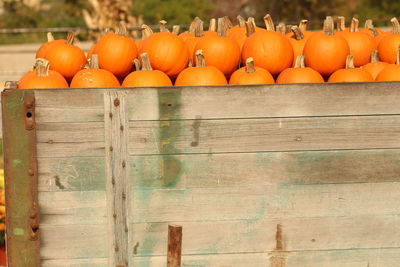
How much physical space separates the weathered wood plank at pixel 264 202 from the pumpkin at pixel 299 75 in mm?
565

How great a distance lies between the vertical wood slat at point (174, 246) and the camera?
235 centimetres

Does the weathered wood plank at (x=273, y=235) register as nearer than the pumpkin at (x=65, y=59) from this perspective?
Yes

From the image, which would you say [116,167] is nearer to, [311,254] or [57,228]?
[57,228]

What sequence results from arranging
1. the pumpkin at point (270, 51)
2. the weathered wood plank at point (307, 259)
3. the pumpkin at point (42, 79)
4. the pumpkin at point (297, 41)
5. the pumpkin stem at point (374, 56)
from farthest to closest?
1. the pumpkin at point (297, 41)
2. the pumpkin stem at point (374, 56)
3. the pumpkin at point (270, 51)
4. the pumpkin at point (42, 79)
5. the weathered wood plank at point (307, 259)

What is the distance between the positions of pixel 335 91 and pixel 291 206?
0.48 meters

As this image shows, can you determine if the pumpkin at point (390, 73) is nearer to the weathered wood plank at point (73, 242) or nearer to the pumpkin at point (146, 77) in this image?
the pumpkin at point (146, 77)

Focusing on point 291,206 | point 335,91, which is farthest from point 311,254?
point 335,91

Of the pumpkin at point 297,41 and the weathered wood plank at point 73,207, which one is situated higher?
the pumpkin at point 297,41

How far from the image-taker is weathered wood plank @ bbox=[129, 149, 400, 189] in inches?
93.7

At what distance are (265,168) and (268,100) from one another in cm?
27

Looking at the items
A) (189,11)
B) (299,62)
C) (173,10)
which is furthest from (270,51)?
(173,10)

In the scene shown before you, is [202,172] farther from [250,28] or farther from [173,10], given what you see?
[173,10]

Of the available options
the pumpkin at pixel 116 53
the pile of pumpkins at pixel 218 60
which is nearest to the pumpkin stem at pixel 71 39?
the pile of pumpkins at pixel 218 60

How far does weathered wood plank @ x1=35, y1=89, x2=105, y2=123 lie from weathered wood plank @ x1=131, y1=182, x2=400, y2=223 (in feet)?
1.18
